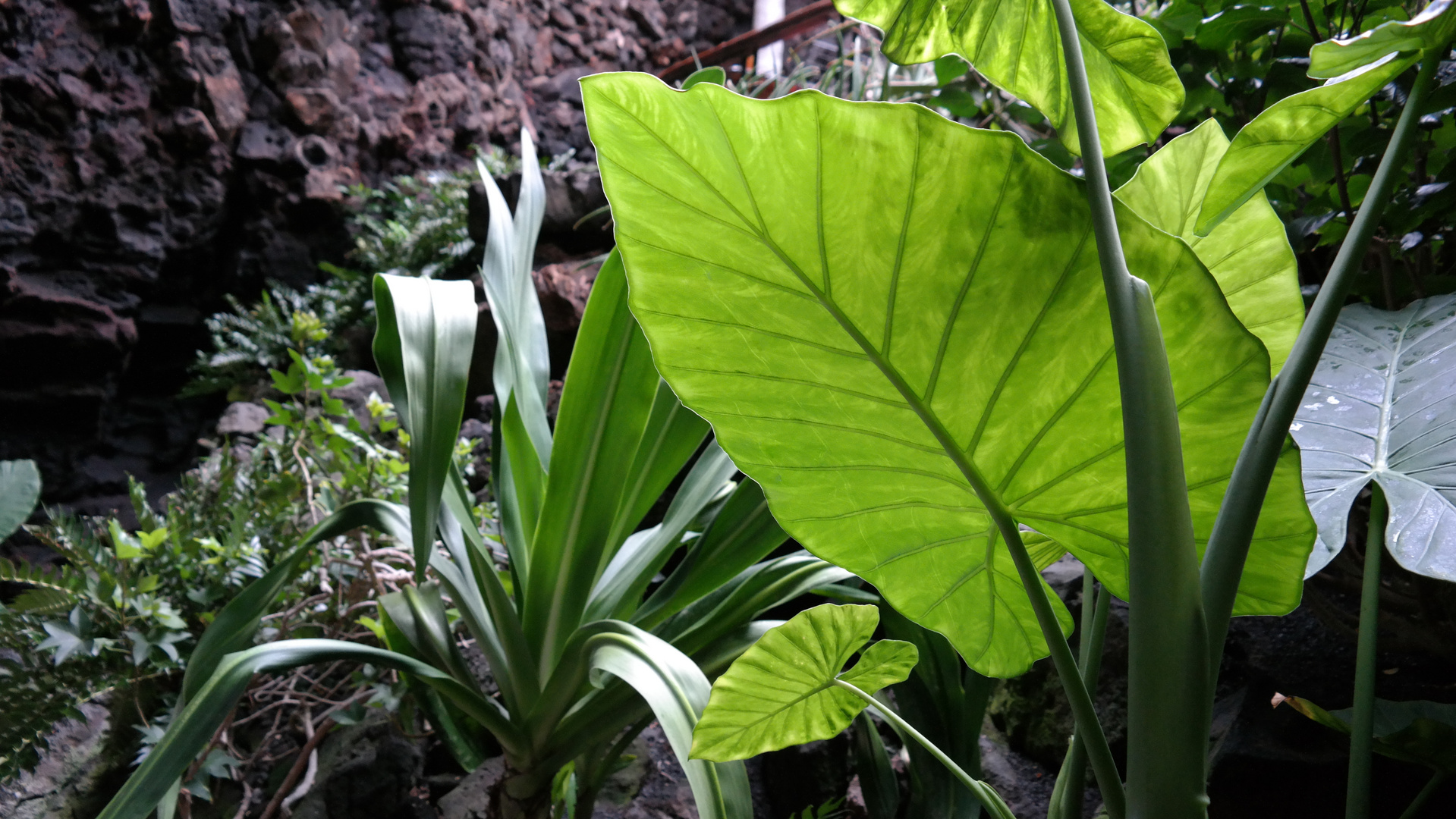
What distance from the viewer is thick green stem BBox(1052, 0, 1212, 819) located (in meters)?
0.30

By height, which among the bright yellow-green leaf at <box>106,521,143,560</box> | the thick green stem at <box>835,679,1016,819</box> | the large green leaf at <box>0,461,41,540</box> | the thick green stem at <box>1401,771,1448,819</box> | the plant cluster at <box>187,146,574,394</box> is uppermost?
the plant cluster at <box>187,146,574,394</box>

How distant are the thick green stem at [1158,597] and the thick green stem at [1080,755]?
0.15 meters

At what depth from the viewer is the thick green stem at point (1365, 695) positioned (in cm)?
44

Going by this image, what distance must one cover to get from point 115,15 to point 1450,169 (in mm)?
4260

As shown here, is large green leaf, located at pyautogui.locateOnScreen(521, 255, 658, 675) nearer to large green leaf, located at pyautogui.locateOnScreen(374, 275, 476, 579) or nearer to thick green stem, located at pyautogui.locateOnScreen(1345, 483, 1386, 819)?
large green leaf, located at pyautogui.locateOnScreen(374, 275, 476, 579)

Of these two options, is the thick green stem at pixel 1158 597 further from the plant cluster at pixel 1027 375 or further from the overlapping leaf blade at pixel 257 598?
the overlapping leaf blade at pixel 257 598

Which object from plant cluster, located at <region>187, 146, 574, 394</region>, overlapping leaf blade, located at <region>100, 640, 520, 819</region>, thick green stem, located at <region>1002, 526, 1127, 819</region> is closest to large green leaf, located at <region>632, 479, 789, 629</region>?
overlapping leaf blade, located at <region>100, 640, 520, 819</region>

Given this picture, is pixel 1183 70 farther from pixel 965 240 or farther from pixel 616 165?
pixel 616 165

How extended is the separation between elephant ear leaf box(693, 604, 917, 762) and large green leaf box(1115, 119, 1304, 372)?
0.30 meters

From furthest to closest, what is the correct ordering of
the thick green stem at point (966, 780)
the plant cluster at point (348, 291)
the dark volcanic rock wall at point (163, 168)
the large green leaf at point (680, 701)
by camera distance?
the plant cluster at point (348, 291), the dark volcanic rock wall at point (163, 168), the large green leaf at point (680, 701), the thick green stem at point (966, 780)

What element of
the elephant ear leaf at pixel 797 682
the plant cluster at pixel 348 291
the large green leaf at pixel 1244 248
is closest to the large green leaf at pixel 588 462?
the elephant ear leaf at pixel 797 682

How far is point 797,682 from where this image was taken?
0.46 metres

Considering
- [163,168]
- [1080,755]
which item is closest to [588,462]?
[1080,755]

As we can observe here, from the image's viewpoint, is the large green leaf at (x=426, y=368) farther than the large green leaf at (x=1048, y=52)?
Yes
